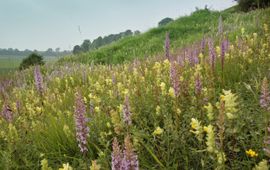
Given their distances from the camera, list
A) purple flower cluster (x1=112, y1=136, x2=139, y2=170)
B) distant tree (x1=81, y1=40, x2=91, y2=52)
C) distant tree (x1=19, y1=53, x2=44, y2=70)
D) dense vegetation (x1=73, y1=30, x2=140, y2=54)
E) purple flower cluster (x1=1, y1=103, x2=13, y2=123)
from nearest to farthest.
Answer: purple flower cluster (x1=112, y1=136, x2=139, y2=170) < purple flower cluster (x1=1, y1=103, x2=13, y2=123) < dense vegetation (x1=73, y1=30, x2=140, y2=54) < distant tree (x1=81, y1=40, x2=91, y2=52) < distant tree (x1=19, y1=53, x2=44, y2=70)

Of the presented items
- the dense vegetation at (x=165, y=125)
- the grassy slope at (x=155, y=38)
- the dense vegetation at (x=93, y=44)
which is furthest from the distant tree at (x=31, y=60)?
the dense vegetation at (x=165, y=125)

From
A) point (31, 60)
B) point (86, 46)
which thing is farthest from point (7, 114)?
point (31, 60)

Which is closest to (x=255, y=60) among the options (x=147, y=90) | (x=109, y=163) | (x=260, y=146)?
(x=147, y=90)

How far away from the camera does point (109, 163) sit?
9.66 feet

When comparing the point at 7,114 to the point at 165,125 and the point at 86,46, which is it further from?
the point at 86,46

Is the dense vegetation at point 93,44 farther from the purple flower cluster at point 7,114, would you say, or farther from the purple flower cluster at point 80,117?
the purple flower cluster at point 80,117

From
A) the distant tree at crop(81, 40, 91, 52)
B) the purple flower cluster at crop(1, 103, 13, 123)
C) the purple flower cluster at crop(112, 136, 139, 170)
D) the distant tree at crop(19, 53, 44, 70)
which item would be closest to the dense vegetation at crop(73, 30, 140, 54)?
the distant tree at crop(81, 40, 91, 52)

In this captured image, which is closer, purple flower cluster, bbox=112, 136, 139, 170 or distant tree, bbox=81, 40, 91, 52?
purple flower cluster, bbox=112, 136, 139, 170

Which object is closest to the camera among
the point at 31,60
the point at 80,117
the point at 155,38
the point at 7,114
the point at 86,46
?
the point at 80,117

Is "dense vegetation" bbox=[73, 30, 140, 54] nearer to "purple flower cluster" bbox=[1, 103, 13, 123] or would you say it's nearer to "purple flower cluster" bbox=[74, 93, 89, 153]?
"purple flower cluster" bbox=[1, 103, 13, 123]

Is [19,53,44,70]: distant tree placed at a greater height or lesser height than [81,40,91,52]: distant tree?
lesser

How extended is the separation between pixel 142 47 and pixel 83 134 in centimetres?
1594

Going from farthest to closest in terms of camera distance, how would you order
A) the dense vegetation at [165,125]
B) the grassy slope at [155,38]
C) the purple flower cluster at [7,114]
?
1. the grassy slope at [155,38]
2. the purple flower cluster at [7,114]
3. the dense vegetation at [165,125]

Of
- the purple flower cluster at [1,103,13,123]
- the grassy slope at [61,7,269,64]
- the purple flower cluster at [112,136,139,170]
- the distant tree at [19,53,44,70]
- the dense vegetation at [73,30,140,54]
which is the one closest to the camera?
the purple flower cluster at [112,136,139,170]
